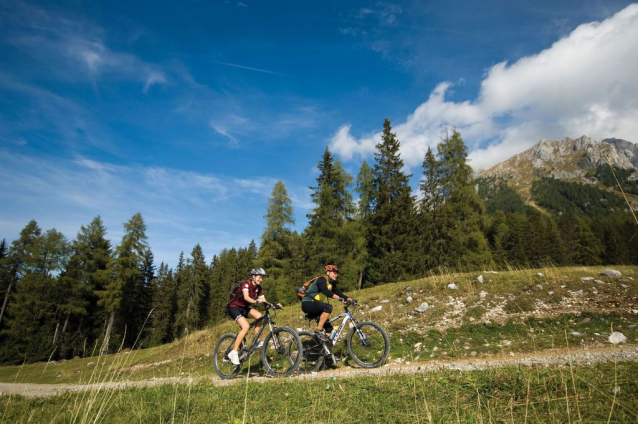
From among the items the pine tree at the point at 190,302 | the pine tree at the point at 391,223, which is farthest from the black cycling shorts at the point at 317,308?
the pine tree at the point at 190,302

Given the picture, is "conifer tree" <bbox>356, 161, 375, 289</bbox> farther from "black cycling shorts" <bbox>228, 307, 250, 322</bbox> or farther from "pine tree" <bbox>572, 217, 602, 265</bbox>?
"pine tree" <bbox>572, 217, 602, 265</bbox>

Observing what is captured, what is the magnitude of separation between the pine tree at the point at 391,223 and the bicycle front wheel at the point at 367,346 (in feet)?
60.2

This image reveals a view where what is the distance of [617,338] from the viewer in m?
8.02

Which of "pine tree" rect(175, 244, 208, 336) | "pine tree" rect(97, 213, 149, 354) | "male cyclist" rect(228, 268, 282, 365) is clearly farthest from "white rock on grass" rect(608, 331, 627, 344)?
"pine tree" rect(175, 244, 208, 336)

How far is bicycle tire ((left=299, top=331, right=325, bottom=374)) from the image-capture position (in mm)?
8156

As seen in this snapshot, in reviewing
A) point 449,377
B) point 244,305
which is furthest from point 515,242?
point 449,377

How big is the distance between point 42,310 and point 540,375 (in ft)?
152

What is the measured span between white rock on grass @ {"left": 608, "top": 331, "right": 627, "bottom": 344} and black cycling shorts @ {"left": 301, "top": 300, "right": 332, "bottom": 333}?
24.4 feet

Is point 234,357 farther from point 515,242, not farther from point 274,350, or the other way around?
point 515,242

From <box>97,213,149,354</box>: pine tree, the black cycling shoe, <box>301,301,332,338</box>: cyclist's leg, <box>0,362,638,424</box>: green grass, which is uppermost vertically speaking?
<box>97,213,149,354</box>: pine tree

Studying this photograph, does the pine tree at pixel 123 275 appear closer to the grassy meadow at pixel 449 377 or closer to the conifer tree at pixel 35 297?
the conifer tree at pixel 35 297

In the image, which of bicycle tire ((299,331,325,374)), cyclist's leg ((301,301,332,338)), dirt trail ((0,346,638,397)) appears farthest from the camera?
cyclist's leg ((301,301,332,338))

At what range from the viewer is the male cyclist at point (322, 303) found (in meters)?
8.43

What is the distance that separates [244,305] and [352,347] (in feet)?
11.1
